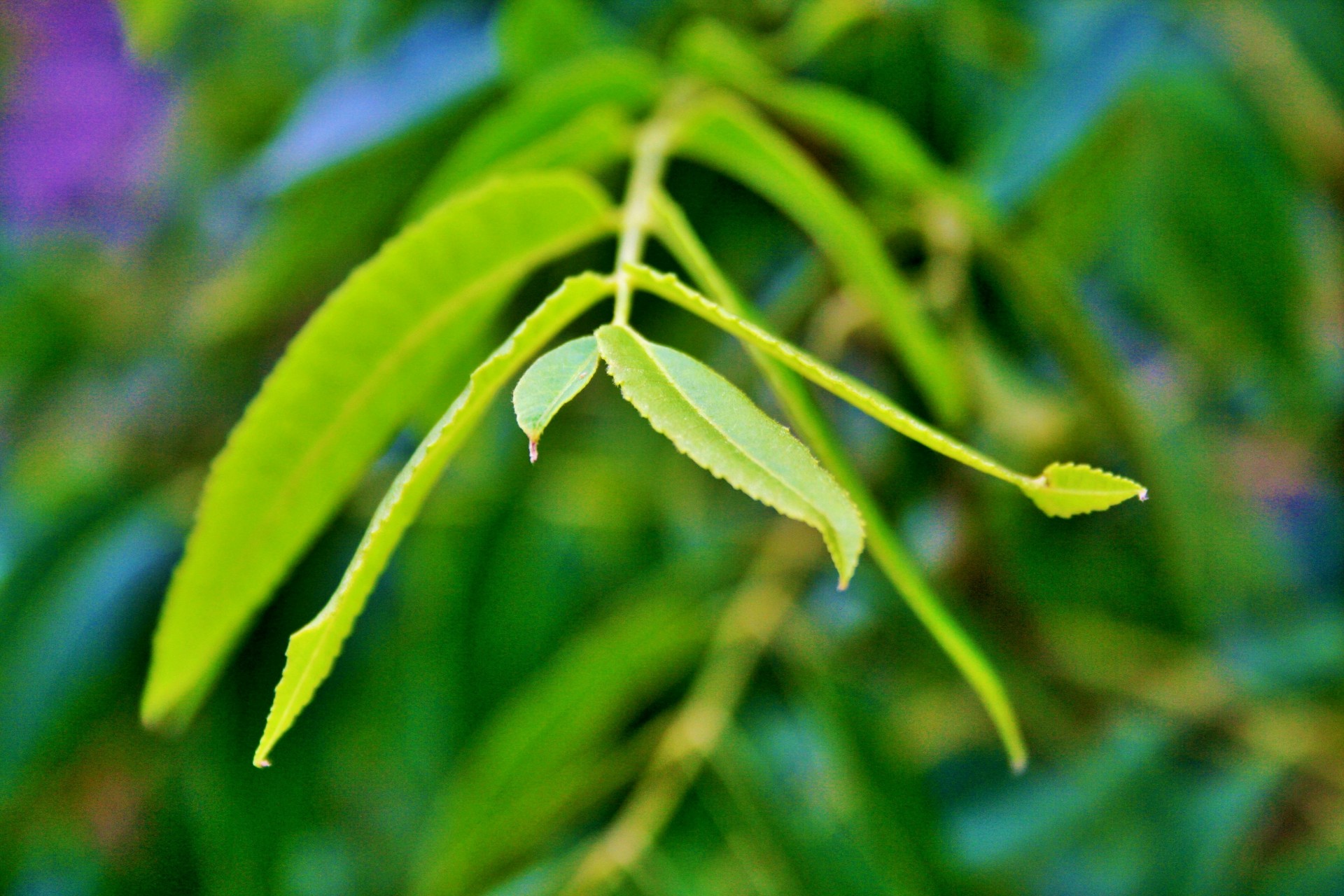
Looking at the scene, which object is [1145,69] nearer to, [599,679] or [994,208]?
[994,208]

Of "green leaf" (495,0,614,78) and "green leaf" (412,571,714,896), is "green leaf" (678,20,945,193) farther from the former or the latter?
"green leaf" (412,571,714,896)

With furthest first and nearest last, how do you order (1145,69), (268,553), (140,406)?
(140,406)
(1145,69)
(268,553)

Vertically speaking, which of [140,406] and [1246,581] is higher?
[140,406]

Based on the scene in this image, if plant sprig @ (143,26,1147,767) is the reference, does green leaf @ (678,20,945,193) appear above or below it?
above

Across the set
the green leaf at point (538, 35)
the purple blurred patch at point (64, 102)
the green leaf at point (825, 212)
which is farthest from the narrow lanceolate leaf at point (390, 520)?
the purple blurred patch at point (64, 102)

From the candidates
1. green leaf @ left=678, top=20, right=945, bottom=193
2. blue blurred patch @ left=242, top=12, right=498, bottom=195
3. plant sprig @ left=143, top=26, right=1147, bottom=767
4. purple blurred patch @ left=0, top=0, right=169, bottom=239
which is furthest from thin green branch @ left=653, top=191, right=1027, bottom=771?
purple blurred patch @ left=0, top=0, right=169, bottom=239

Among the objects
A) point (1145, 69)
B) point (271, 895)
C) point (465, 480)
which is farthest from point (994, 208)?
point (271, 895)

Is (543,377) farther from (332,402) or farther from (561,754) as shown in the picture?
(561,754)

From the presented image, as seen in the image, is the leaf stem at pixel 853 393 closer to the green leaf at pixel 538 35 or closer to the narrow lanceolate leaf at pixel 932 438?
the narrow lanceolate leaf at pixel 932 438
